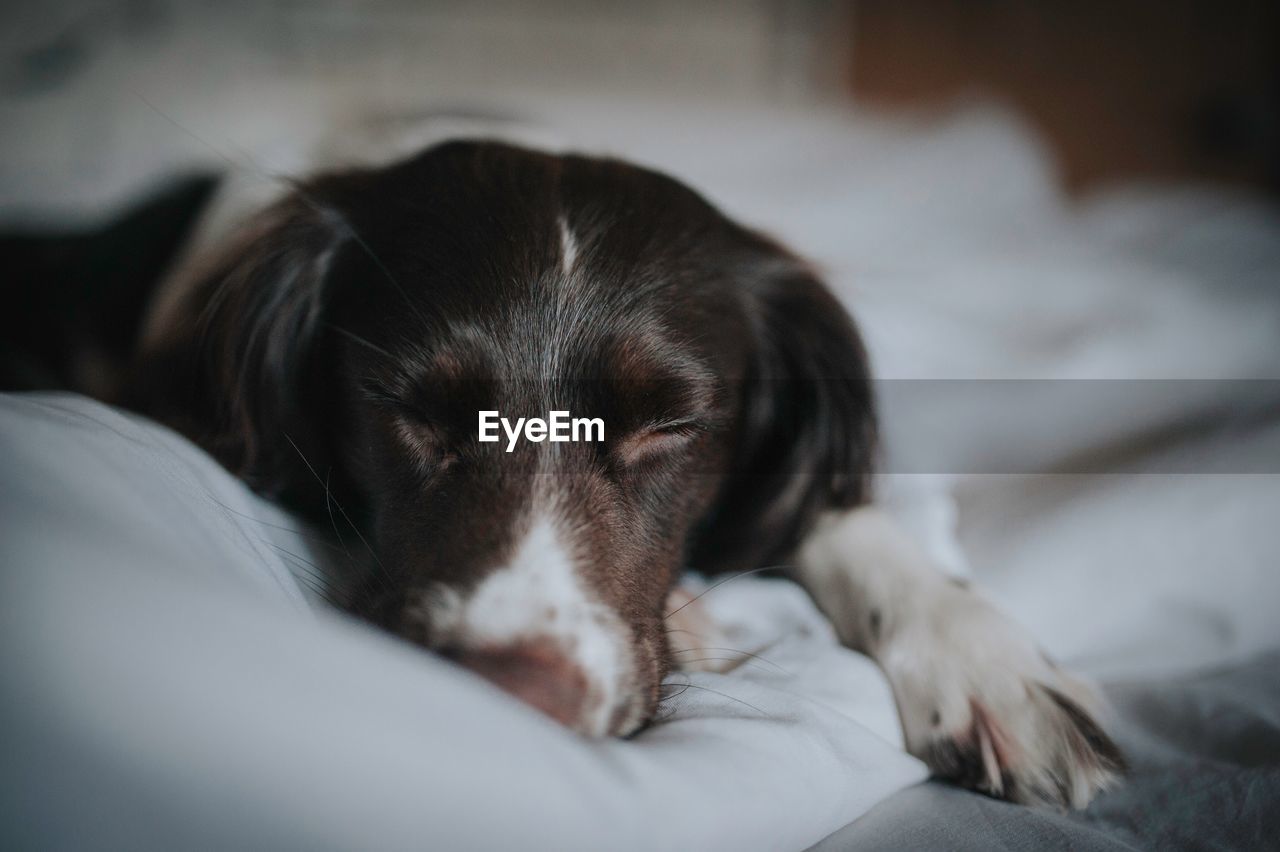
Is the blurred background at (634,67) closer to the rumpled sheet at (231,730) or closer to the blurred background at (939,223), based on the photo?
the blurred background at (939,223)

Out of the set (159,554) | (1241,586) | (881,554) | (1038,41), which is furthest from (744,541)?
(1038,41)

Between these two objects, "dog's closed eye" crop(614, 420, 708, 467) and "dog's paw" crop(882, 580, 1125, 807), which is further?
"dog's closed eye" crop(614, 420, 708, 467)

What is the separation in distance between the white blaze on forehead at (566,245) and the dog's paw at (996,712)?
648 mm

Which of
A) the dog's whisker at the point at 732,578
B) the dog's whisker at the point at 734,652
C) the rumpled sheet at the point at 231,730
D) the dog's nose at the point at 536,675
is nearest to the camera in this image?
the rumpled sheet at the point at 231,730

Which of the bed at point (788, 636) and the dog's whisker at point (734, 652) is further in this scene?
the dog's whisker at point (734, 652)

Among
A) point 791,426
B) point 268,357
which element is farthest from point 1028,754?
point 268,357

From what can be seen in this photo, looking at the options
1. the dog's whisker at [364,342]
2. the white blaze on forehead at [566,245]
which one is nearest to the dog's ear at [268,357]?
the dog's whisker at [364,342]

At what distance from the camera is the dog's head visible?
0.89 meters

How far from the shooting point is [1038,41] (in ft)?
14.8

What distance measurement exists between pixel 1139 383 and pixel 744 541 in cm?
106

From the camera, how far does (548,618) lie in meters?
0.84

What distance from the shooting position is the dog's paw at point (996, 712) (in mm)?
923

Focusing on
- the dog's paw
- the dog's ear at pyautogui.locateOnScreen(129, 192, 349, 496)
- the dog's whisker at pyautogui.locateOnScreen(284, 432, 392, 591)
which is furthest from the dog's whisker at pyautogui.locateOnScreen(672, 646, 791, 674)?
the dog's ear at pyautogui.locateOnScreen(129, 192, 349, 496)

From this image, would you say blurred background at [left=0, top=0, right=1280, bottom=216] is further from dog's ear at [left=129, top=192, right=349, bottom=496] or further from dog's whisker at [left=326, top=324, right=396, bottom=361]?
dog's whisker at [left=326, top=324, right=396, bottom=361]
